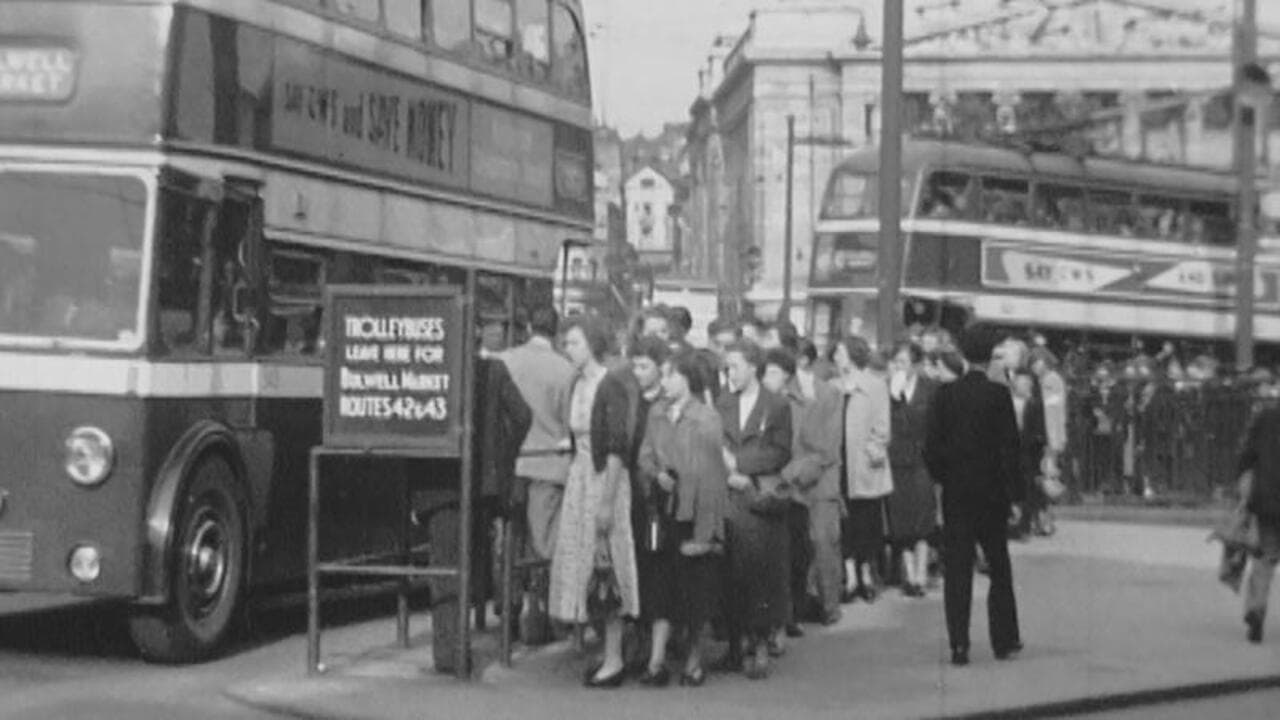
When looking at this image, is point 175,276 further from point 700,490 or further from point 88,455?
point 700,490

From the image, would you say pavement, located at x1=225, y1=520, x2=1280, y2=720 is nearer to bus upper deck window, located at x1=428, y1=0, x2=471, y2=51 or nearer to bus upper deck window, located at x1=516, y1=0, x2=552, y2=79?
bus upper deck window, located at x1=428, y1=0, x2=471, y2=51

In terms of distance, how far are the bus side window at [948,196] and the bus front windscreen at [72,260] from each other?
102ft

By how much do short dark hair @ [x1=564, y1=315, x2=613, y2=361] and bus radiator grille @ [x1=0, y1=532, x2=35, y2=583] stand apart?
114 inches

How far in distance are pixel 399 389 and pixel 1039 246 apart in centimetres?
3177

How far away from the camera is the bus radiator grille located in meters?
14.4

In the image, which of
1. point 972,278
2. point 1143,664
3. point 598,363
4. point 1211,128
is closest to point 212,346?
point 598,363

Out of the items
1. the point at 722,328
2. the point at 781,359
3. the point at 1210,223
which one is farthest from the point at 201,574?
the point at 1210,223

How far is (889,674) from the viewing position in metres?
15.4

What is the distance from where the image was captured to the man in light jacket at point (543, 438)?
51.0ft

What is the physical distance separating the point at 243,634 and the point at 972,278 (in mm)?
29313

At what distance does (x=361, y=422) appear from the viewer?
14719 mm

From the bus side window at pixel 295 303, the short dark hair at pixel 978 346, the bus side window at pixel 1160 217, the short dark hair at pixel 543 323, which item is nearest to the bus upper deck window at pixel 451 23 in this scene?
the bus side window at pixel 295 303

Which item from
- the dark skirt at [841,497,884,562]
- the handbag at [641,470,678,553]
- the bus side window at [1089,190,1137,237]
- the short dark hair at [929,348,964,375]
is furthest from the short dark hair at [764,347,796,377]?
the bus side window at [1089,190,1137,237]

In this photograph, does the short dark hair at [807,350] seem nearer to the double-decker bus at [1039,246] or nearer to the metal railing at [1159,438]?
the metal railing at [1159,438]
